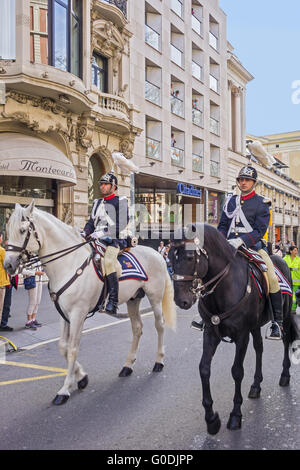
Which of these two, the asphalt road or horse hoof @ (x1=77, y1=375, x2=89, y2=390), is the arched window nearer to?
the asphalt road

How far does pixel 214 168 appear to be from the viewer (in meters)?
31.6

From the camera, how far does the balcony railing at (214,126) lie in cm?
3142

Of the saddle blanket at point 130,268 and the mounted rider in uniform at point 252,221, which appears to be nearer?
the mounted rider in uniform at point 252,221

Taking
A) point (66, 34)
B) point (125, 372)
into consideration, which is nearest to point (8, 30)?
point (66, 34)

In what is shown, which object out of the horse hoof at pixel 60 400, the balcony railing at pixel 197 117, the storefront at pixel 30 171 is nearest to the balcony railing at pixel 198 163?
the balcony railing at pixel 197 117

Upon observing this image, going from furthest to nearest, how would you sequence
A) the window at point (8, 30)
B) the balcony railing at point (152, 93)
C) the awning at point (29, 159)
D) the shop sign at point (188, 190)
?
the shop sign at point (188, 190)
the balcony railing at point (152, 93)
the window at point (8, 30)
the awning at point (29, 159)

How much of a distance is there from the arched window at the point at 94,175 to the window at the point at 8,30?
21.5 feet

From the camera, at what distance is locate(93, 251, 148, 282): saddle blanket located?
19.6 ft

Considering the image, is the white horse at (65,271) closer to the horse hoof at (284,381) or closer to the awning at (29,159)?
the horse hoof at (284,381)

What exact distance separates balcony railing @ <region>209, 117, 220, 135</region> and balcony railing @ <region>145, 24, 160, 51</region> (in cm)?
857

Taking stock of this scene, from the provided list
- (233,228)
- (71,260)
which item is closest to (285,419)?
(233,228)

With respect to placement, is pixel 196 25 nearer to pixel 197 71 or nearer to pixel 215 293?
pixel 197 71

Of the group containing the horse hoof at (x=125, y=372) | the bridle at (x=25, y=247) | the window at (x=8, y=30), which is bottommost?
the horse hoof at (x=125, y=372)

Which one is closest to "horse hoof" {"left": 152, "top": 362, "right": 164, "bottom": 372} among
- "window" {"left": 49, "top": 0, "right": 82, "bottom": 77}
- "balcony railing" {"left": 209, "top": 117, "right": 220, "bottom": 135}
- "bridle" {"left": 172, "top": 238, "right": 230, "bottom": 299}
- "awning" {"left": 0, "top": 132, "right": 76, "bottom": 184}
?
"bridle" {"left": 172, "top": 238, "right": 230, "bottom": 299}
